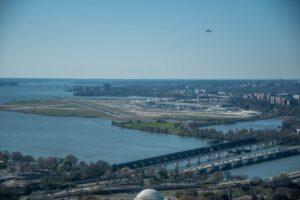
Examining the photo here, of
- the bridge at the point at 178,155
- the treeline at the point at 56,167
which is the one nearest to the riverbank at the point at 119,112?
the bridge at the point at 178,155

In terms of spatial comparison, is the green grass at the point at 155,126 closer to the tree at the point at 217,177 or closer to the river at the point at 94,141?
the river at the point at 94,141

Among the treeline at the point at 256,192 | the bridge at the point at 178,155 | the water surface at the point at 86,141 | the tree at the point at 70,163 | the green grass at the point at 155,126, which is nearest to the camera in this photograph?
the treeline at the point at 256,192

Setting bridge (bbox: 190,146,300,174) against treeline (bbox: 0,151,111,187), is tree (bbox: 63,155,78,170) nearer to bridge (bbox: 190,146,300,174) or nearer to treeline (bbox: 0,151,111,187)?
treeline (bbox: 0,151,111,187)

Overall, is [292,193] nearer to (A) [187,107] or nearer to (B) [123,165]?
(B) [123,165]

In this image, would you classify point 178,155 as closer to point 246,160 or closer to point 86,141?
point 246,160

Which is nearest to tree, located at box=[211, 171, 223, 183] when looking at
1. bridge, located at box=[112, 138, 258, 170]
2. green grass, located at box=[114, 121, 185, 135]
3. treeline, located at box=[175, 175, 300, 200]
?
treeline, located at box=[175, 175, 300, 200]

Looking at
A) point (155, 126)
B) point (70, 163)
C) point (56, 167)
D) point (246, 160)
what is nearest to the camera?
point (56, 167)

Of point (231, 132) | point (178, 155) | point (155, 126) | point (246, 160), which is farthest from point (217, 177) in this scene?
point (155, 126)

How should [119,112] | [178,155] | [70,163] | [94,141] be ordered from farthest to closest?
1. [119,112]
2. [94,141]
3. [178,155]
4. [70,163]

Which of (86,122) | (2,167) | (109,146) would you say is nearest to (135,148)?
(109,146)
